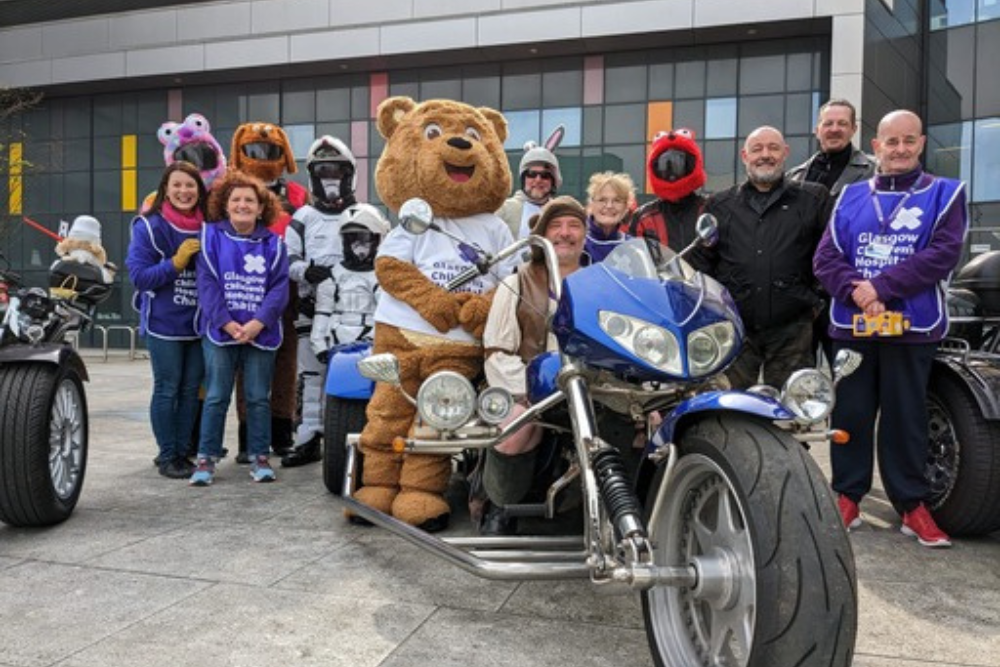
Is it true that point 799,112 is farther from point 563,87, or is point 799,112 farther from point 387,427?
point 387,427

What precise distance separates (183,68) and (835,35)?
51.0ft

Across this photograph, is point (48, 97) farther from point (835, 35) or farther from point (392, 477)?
point (392, 477)

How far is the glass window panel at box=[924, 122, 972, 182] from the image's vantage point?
1909cm

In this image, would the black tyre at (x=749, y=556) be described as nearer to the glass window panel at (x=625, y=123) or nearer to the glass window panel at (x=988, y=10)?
the glass window panel at (x=625, y=123)

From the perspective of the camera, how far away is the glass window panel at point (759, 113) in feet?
62.4

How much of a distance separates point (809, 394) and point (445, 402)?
1130 millimetres

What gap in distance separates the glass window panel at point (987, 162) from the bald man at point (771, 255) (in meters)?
16.9

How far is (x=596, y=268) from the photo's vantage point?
2.70 m

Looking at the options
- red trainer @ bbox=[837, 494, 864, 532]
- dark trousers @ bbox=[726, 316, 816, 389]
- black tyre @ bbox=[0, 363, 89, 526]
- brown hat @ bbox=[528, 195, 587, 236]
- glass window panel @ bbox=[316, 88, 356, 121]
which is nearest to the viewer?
brown hat @ bbox=[528, 195, 587, 236]

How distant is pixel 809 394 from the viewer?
2.29 metres

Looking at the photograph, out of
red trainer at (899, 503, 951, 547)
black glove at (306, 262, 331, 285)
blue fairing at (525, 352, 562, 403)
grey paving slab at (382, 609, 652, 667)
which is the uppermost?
black glove at (306, 262, 331, 285)

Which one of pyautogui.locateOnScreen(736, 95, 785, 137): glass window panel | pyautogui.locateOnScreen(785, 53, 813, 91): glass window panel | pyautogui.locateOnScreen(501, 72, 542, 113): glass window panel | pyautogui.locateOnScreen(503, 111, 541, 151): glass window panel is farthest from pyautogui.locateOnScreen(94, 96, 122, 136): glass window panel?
pyautogui.locateOnScreen(785, 53, 813, 91): glass window panel

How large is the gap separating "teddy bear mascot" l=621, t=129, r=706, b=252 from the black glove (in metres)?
1.92

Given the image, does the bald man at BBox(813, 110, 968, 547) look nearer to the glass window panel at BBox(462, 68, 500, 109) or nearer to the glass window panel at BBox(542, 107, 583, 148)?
the glass window panel at BBox(542, 107, 583, 148)
